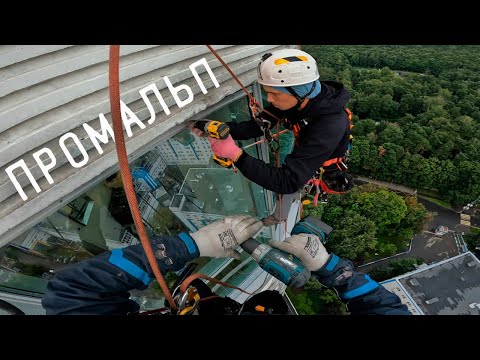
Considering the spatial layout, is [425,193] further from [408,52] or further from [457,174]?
[408,52]

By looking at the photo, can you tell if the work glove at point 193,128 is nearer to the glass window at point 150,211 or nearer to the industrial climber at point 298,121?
the industrial climber at point 298,121

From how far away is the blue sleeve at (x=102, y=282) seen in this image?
2014 millimetres

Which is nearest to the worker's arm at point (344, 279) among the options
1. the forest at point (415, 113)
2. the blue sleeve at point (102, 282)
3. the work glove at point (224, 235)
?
the work glove at point (224, 235)

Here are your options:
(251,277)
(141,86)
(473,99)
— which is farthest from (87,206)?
(473,99)

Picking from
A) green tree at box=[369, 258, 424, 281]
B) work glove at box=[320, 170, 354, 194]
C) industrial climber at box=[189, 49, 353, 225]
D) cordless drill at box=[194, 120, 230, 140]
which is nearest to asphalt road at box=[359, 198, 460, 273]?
green tree at box=[369, 258, 424, 281]

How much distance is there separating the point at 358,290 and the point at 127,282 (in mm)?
1891

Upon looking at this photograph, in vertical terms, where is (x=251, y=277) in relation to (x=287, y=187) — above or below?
below

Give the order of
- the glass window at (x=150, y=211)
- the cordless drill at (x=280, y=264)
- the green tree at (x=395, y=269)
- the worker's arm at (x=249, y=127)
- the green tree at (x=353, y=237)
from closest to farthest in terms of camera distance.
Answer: the glass window at (x=150, y=211) → the cordless drill at (x=280, y=264) → the worker's arm at (x=249, y=127) → the green tree at (x=395, y=269) → the green tree at (x=353, y=237)

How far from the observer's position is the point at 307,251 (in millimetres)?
3066

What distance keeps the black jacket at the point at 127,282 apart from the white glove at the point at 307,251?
7cm

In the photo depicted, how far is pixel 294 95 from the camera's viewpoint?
2.98 m

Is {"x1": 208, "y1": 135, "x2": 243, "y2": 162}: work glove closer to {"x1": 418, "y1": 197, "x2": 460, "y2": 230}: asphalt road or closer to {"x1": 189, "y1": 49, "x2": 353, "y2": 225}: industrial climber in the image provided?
{"x1": 189, "y1": 49, "x2": 353, "y2": 225}: industrial climber

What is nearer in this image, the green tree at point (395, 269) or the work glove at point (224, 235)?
the work glove at point (224, 235)

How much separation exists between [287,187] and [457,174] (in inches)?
1158
